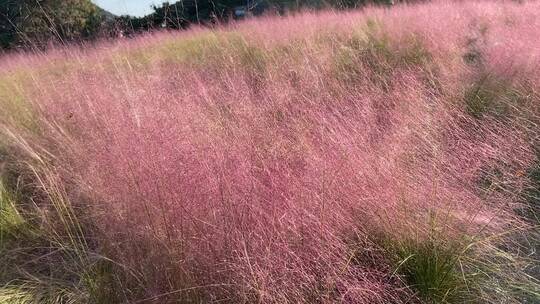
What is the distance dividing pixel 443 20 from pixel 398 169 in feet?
13.5

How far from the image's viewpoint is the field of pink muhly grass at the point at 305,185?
1.91 metres

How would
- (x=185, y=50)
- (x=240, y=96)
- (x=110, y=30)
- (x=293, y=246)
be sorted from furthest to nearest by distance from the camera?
(x=185, y=50)
(x=110, y=30)
(x=240, y=96)
(x=293, y=246)

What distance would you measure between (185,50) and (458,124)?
16.9ft

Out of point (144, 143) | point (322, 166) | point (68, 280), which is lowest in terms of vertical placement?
point (68, 280)

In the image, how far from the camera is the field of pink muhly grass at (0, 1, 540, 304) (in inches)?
75.3

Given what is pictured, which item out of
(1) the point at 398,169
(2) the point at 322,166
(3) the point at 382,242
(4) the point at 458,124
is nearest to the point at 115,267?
(2) the point at 322,166

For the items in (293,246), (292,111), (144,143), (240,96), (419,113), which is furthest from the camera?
(240,96)

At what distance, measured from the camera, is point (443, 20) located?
5.66 m

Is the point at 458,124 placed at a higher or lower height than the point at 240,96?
lower

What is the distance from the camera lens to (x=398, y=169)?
223 cm

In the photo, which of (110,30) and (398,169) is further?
(110,30)

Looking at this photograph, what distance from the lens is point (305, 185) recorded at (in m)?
2.12

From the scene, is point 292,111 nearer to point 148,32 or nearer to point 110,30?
point 110,30

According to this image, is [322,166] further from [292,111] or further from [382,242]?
[292,111]
